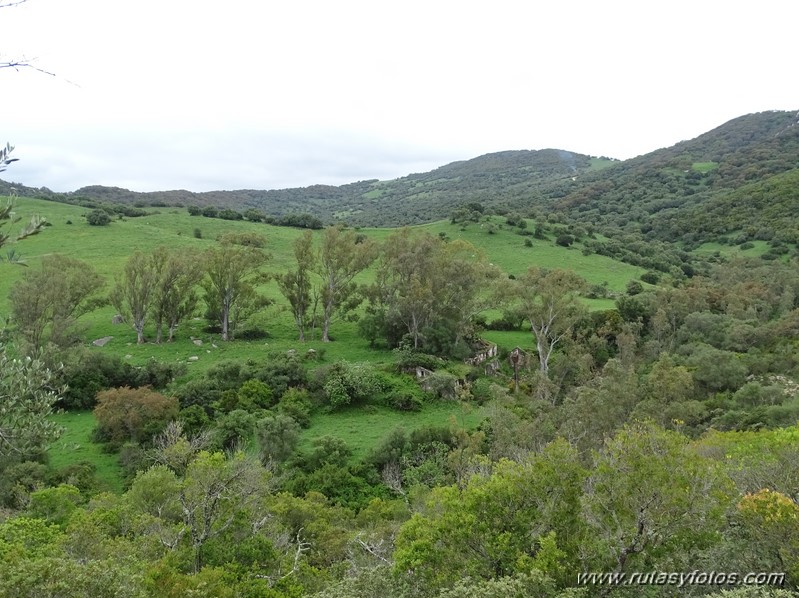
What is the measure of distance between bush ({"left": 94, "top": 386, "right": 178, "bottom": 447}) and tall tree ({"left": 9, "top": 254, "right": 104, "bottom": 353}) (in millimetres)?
8124

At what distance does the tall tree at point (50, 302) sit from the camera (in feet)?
107

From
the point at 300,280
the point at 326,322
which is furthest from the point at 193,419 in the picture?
the point at 300,280

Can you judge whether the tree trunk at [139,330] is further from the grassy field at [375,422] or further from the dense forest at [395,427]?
the grassy field at [375,422]

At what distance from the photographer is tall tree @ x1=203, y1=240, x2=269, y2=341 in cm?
3978

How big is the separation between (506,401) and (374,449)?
380 inches

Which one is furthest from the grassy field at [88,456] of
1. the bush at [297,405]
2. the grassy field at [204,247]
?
the bush at [297,405]

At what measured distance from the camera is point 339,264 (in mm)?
41688

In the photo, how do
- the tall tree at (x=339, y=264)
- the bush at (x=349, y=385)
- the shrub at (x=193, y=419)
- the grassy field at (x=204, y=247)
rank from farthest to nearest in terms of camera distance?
1. the tall tree at (x=339, y=264)
2. the grassy field at (x=204, y=247)
3. the bush at (x=349, y=385)
4. the shrub at (x=193, y=419)

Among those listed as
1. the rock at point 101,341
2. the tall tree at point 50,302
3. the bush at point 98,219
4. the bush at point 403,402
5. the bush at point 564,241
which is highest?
the bush at point 98,219

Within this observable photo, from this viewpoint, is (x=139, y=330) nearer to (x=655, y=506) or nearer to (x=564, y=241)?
(x=655, y=506)

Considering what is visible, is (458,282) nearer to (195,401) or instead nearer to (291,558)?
(195,401)

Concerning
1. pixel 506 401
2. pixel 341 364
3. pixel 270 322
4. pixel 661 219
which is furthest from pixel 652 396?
pixel 661 219

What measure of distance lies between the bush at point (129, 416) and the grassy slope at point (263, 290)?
111cm

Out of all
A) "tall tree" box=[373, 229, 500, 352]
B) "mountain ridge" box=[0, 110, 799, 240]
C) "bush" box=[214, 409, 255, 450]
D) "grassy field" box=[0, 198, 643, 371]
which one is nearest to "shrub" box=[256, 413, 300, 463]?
"bush" box=[214, 409, 255, 450]
